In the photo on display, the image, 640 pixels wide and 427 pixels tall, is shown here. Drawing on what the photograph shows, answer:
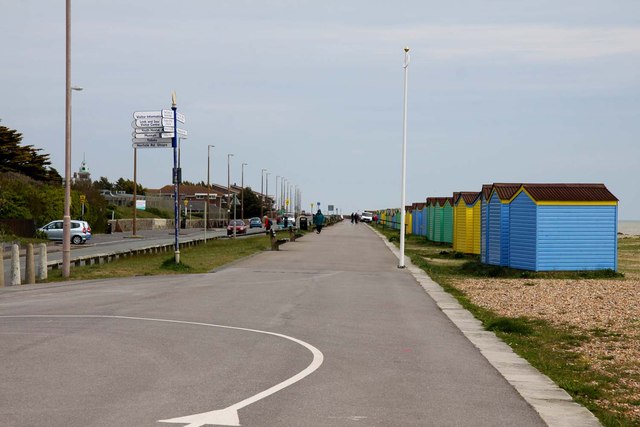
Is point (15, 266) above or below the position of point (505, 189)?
below

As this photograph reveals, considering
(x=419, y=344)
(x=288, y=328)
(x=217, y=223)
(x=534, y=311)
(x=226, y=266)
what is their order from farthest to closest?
(x=217, y=223)
(x=226, y=266)
(x=534, y=311)
(x=288, y=328)
(x=419, y=344)

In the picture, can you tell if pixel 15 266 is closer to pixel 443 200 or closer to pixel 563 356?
pixel 563 356

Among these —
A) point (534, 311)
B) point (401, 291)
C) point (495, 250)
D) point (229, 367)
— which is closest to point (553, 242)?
point (495, 250)

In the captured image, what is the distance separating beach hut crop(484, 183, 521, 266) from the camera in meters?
29.5

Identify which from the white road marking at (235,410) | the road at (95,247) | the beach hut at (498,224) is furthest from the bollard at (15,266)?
the beach hut at (498,224)

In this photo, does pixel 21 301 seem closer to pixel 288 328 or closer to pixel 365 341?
pixel 288 328

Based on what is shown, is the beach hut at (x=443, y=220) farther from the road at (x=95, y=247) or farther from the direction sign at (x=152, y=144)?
the direction sign at (x=152, y=144)

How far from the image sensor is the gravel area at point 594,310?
414 inches

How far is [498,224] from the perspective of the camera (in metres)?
30.2

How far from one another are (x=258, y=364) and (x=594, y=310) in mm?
9457

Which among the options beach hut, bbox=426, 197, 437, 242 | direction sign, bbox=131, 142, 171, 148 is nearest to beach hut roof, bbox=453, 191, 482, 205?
beach hut, bbox=426, 197, 437, 242

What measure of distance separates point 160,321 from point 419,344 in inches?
174

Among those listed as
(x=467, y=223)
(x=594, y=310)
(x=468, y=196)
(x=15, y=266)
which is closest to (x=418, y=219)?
(x=468, y=196)

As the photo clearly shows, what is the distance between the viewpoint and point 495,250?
30.2 m
